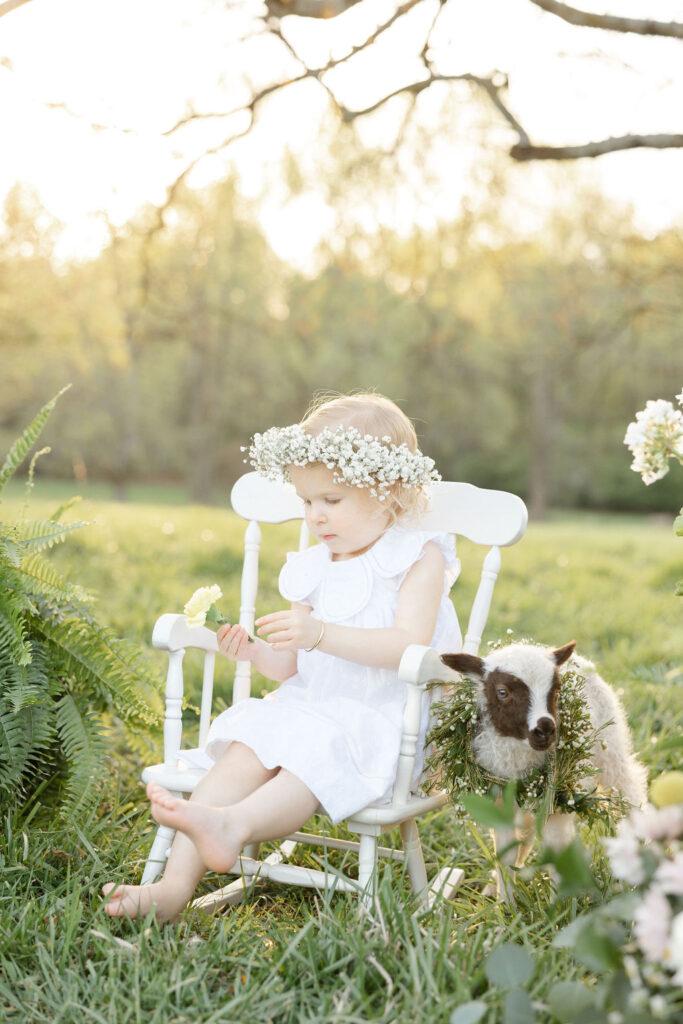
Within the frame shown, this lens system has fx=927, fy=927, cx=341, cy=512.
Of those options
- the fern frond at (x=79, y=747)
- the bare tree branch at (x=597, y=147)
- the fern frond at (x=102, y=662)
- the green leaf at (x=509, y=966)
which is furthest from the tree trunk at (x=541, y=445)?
the green leaf at (x=509, y=966)

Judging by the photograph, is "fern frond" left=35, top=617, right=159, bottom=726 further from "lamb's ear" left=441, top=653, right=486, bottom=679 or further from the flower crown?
"lamb's ear" left=441, top=653, right=486, bottom=679

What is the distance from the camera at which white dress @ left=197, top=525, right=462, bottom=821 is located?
2.25 m

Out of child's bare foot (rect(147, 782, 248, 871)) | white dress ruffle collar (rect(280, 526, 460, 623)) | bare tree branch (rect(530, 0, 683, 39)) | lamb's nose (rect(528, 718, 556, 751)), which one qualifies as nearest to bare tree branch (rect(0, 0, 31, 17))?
bare tree branch (rect(530, 0, 683, 39))

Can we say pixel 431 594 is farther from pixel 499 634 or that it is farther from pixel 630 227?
pixel 630 227

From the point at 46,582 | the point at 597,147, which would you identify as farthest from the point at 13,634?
the point at 597,147

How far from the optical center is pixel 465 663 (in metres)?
2.28

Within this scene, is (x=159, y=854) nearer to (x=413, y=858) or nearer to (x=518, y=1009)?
(x=413, y=858)

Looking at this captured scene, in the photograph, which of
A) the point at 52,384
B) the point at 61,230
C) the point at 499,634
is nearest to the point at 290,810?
the point at 499,634

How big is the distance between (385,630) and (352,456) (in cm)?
47

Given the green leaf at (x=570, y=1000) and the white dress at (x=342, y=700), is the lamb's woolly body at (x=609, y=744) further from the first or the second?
the green leaf at (x=570, y=1000)

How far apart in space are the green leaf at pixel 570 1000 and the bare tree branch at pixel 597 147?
316cm

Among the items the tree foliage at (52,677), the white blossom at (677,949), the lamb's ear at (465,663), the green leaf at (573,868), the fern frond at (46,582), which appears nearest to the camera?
the white blossom at (677,949)

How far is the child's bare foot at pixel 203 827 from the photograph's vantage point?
81.4 inches

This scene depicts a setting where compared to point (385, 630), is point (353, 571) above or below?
above
